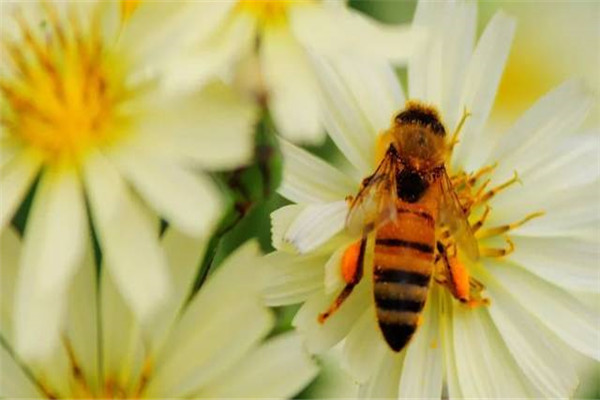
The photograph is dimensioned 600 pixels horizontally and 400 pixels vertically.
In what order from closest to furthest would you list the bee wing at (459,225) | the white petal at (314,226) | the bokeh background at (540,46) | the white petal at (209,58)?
the white petal at (209,58)
the white petal at (314,226)
the bee wing at (459,225)
the bokeh background at (540,46)

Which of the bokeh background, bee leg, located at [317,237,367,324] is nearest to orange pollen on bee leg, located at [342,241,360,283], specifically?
bee leg, located at [317,237,367,324]

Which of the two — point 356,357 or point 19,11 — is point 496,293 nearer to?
point 356,357

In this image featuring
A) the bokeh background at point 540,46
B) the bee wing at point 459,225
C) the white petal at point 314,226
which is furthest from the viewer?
the bokeh background at point 540,46

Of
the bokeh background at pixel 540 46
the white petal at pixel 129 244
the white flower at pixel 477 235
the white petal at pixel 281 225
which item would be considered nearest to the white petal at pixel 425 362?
the white flower at pixel 477 235

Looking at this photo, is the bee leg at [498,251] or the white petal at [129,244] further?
the bee leg at [498,251]

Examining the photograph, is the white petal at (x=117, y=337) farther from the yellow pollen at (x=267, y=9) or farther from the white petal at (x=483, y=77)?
the white petal at (x=483, y=77)

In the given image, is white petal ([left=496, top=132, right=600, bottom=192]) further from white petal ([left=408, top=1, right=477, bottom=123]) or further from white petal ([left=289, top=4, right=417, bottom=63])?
white petal ([left=289, top=4, right=417, bottom=63])

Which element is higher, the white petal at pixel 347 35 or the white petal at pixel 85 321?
the white petal at pixel 347 35

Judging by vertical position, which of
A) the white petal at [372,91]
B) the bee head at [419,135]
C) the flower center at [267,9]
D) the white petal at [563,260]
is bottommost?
the white petal at [563,260]
